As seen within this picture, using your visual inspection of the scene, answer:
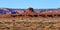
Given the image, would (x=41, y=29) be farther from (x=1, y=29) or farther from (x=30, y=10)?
(x=30, y=10)

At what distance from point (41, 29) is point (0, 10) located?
8161cm

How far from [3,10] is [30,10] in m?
35.6

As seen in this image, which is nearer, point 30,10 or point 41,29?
point 41,29

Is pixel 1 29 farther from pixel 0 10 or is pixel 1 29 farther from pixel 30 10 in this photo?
pixel 0 10

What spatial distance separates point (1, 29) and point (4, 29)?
26 centimetres

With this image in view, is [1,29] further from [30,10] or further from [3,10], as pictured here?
[3,10]

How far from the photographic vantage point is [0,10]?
327 ft

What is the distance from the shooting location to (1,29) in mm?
19297

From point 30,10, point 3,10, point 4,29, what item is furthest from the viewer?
point 3,10

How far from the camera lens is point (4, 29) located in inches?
758

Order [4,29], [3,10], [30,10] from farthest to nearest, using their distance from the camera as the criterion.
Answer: [3,10]
[30,10]
[4,29]

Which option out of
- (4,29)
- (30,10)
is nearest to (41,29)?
(4,29)

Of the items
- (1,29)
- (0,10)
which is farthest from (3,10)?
(1,29)

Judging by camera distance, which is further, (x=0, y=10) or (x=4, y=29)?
(x=0, y=10)
